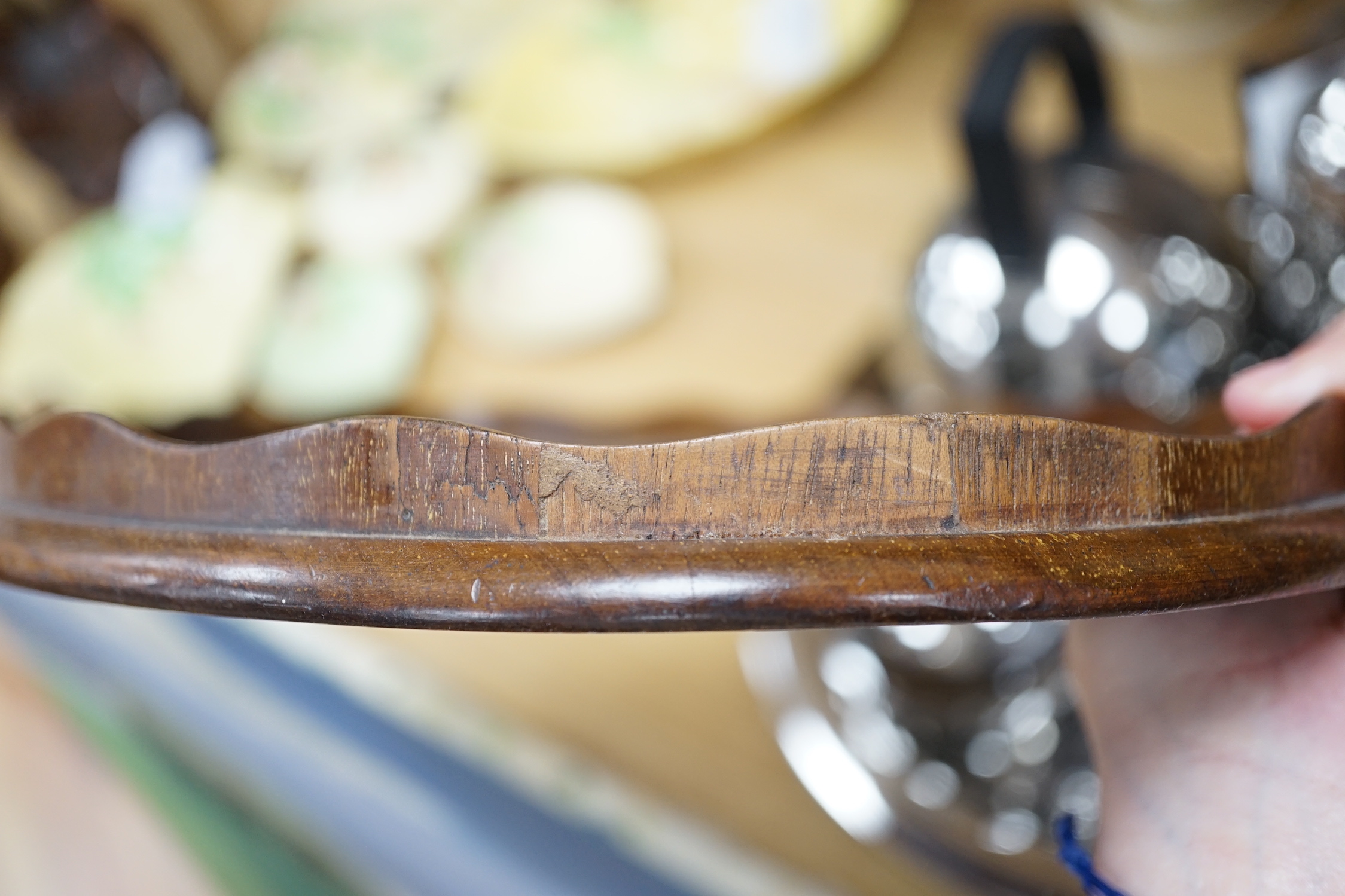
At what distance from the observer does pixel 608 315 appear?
0.67 m

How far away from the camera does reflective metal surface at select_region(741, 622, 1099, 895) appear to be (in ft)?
1.36

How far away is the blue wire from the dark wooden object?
13cm

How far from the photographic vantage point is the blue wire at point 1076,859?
0.82 feet

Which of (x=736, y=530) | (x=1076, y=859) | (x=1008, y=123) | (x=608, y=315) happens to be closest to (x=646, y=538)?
(x=736, y=530)

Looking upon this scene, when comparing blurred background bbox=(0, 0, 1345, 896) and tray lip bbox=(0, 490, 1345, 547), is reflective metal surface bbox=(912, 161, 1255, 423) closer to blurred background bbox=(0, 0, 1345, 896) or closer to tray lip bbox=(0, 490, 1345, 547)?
blurred background bbox=(0, 0, 1345, 896)

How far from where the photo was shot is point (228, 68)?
95 centimetres

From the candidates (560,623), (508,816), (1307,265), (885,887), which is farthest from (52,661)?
(1307,265)

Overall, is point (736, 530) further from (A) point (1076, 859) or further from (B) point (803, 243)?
(B) point (803, 243)

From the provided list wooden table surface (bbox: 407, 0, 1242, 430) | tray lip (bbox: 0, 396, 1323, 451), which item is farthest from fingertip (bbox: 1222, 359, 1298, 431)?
wooden table surface (bbox: 407, 0, 1242, 430)

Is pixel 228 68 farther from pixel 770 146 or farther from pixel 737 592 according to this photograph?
pixel 737 592

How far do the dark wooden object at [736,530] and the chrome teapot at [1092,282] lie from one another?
318 mm

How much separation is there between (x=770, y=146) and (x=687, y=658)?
0.43 meters

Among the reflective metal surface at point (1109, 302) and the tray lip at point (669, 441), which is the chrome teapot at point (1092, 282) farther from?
the tray lip at point (669, 441)

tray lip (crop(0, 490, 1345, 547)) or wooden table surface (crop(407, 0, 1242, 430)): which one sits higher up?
wooden table surface (crop(407, 0, 1242, 430))
